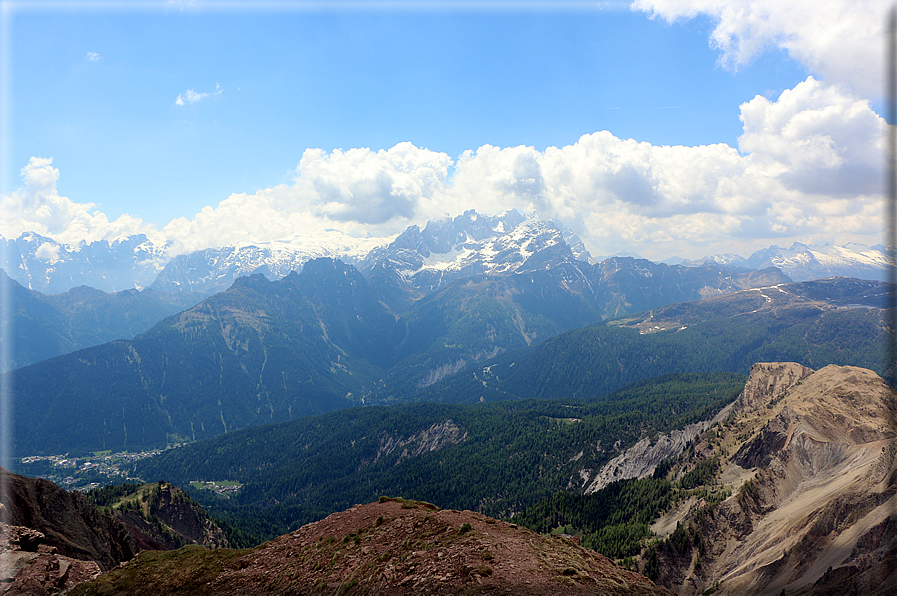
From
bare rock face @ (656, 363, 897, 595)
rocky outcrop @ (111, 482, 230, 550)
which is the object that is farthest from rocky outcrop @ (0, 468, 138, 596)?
bare rock face @ (656, 363, 897, 595)

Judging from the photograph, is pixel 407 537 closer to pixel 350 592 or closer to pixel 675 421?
pixel 350 592

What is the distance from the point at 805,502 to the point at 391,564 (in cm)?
7664

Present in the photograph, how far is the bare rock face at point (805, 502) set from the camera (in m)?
42.4

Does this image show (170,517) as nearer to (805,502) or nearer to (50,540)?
(50,540)

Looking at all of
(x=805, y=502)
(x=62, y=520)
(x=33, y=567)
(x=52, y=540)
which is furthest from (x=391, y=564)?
(x=805, y=502)

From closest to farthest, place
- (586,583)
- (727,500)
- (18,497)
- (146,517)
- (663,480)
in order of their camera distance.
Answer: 1. (586,583)
2. (18,497)
3. (727,500)
4. (146,517)
5. (663,480)

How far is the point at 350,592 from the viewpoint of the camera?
29.3 m

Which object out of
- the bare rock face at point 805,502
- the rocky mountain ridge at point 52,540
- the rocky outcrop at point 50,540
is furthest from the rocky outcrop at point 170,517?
the bare rock face at point 805,502

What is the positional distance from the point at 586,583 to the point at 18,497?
194 ft

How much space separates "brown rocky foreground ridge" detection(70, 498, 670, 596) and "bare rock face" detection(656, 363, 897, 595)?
21178 millimetres

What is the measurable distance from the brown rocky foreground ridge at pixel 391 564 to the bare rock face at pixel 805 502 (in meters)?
21.2

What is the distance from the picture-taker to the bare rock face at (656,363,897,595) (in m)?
42.4

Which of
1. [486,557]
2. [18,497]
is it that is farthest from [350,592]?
[18,497]

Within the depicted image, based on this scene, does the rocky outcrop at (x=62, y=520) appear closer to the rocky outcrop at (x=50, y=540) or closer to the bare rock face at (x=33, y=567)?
the rocky outcrop at (x=50, y=540)
